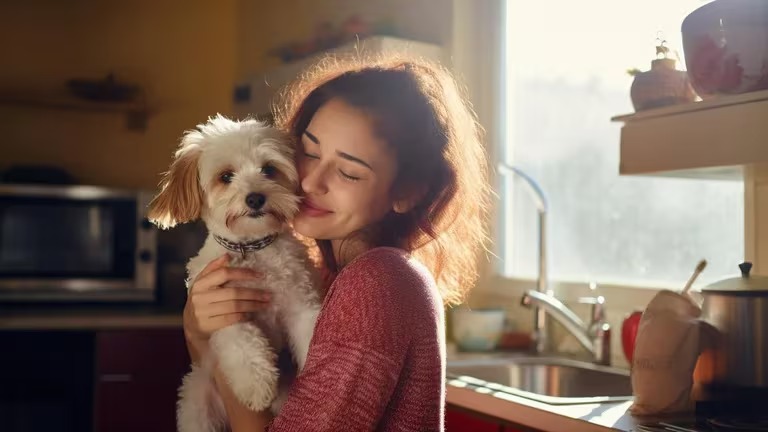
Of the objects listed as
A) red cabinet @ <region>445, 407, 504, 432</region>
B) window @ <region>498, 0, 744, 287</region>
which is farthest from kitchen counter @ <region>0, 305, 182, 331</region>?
red cabinet @ <region>445, 407, 504, 432</region>

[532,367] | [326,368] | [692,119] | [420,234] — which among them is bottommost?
[532,367]

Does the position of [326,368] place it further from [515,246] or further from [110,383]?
[110,383]

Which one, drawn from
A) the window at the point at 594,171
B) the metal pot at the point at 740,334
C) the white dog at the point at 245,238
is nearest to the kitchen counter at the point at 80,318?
the window at the point at 594,171

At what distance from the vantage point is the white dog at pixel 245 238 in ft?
4.37

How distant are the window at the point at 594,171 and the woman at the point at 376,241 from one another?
42.7 inches

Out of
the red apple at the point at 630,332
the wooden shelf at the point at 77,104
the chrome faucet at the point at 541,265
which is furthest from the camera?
the wooden shelf at the point at 77,104

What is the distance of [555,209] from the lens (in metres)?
2.84

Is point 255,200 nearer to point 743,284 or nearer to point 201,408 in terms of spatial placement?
point 201,408

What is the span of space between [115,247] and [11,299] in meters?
0.42

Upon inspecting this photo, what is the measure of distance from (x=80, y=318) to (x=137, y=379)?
0.30 meters

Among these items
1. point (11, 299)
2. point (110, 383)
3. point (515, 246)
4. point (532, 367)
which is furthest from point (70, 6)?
point (532, 367)

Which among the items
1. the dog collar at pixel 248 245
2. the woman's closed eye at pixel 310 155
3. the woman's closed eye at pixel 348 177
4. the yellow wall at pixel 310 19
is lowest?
the dog collar at pixel 248 245

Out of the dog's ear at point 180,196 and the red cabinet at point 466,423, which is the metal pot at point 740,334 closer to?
the red cabinet at point 466,423

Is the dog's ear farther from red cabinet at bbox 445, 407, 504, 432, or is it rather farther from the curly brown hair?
red cabinet at bbox 445, 407, 504, 432
